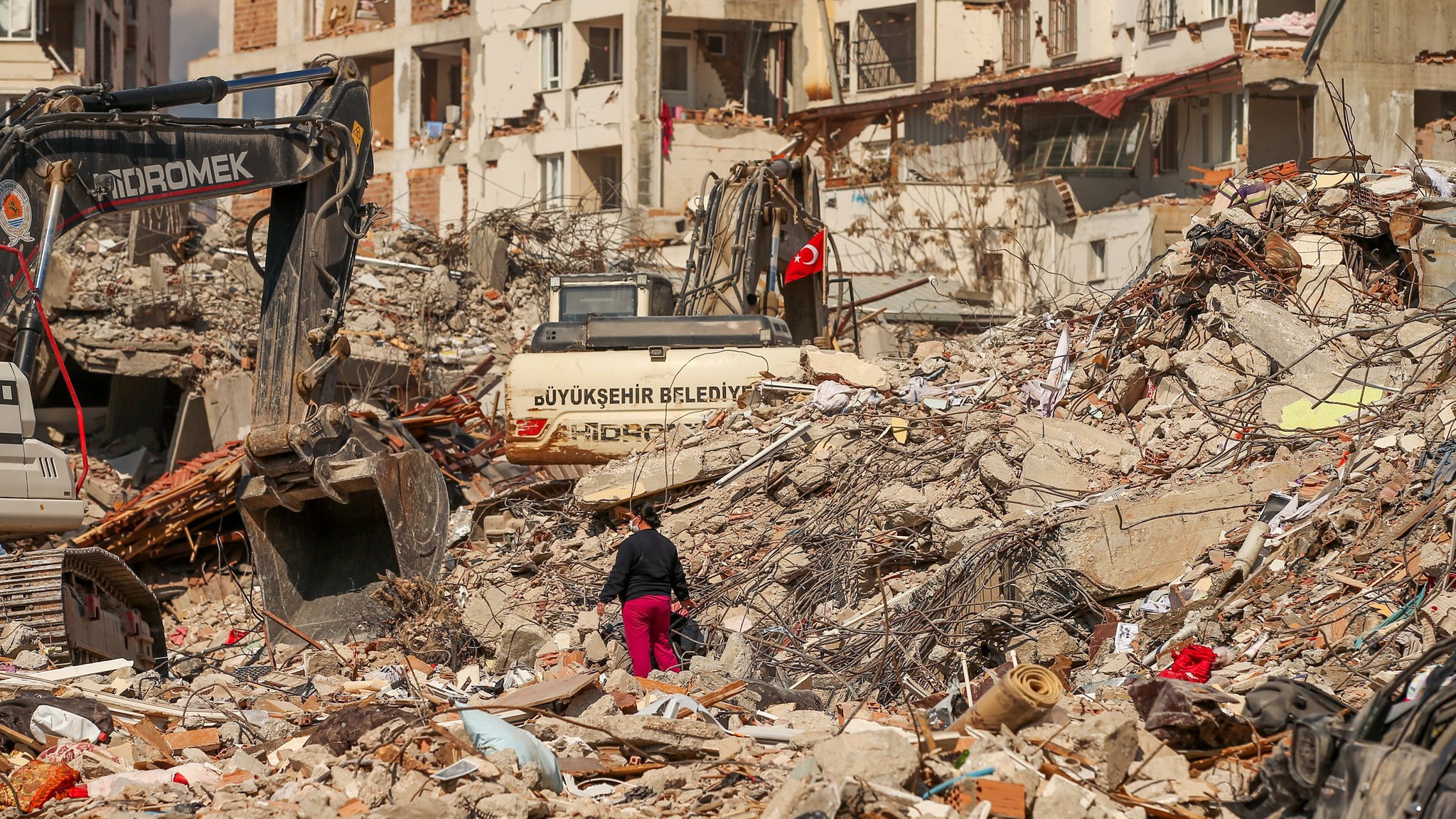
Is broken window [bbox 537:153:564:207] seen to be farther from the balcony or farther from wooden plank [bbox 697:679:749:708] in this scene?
wooden plank [bbox 697:679:749:708]

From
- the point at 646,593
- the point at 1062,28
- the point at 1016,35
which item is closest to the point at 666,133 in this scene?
the point at 1016,35

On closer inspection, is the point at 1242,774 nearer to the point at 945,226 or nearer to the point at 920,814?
the point at 920,814

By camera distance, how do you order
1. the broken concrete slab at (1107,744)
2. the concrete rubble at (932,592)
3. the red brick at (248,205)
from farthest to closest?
the red brick at (248,205)
the concrete rubble at (932,592)
the broken concrete slab at (1107,744)

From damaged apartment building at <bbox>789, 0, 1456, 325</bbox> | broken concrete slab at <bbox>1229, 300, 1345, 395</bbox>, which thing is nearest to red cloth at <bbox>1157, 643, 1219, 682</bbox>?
broken concrete slab at <bbox>1229, 300, 1345, 395</bbox>

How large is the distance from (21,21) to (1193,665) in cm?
2766

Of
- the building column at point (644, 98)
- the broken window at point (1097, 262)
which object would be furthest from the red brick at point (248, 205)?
the broken window at point (1097, 262)

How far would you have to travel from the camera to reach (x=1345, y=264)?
1165cm

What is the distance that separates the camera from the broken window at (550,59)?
3127cm

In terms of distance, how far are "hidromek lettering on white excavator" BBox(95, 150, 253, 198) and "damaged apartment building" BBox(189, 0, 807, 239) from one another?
19.2m

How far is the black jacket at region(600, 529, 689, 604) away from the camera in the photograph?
8.73 meters

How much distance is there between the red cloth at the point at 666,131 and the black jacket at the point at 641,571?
2200 centimetres

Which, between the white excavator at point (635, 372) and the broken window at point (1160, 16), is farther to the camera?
the broken window at point (1160, 16)

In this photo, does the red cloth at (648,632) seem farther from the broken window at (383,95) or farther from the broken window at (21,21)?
the broken window at (383,95)

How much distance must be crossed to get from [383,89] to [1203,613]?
2859 cm
